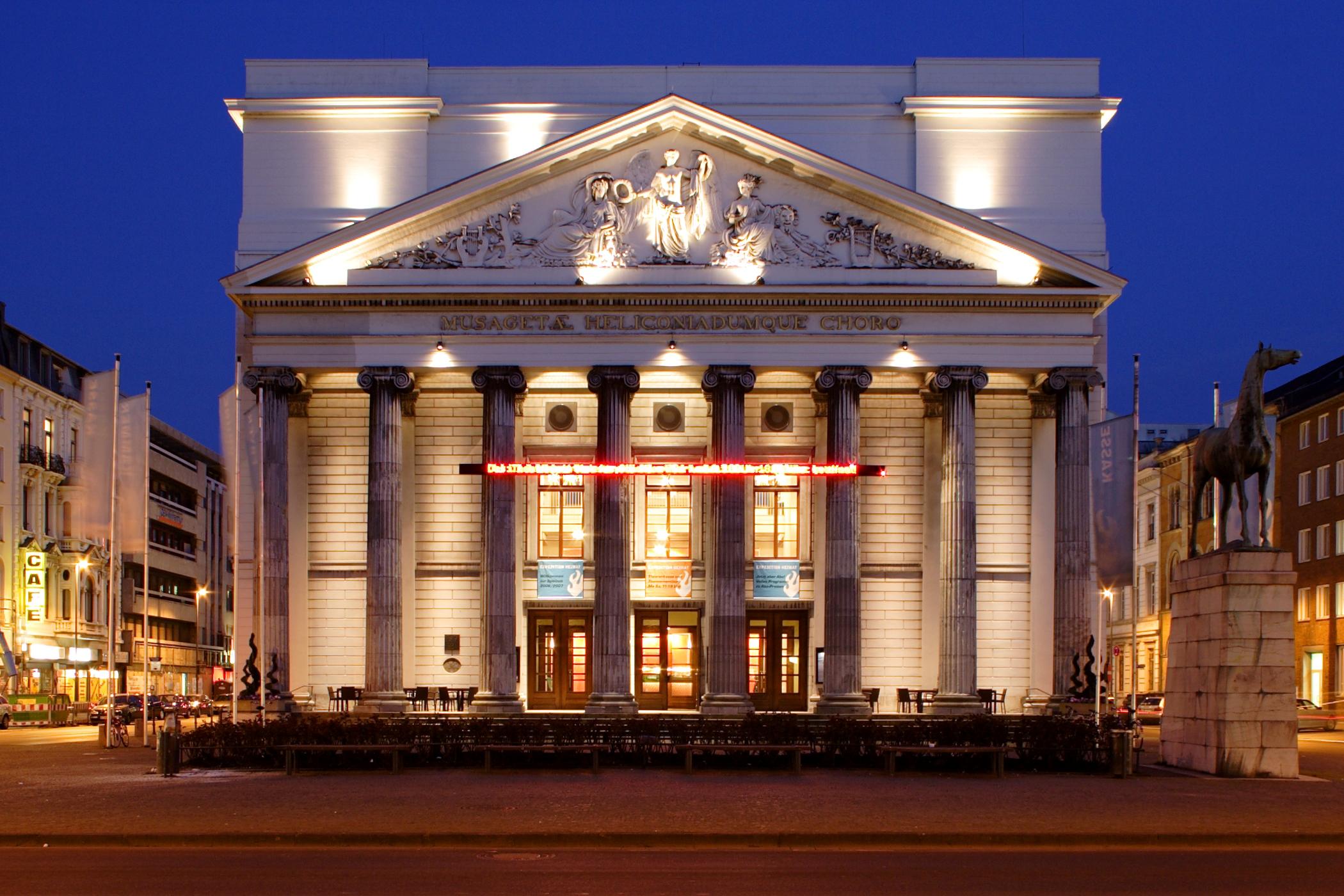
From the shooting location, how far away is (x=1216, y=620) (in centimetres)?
3369

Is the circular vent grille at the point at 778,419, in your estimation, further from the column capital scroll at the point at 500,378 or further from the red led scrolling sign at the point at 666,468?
the column capital scroll at the point at 500,378

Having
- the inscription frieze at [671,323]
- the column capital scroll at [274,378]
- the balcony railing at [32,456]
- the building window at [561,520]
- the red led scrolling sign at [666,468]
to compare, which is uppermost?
the inscription frieze at [671,323]

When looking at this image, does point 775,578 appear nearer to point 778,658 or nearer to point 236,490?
point 778,658

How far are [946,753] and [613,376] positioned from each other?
18.5 m

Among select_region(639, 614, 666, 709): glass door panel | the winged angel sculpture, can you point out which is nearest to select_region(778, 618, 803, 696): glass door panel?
select_region(639, 614, 666, 709): glass door panel

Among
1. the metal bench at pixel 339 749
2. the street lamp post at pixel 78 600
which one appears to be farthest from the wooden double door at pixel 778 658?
the street lamp post at pixel 78 600

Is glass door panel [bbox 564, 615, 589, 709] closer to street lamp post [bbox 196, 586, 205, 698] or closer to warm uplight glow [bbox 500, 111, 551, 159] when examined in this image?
warm uplight glow [bbox 500, 111, 551, 159]

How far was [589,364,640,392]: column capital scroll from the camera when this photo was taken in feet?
161

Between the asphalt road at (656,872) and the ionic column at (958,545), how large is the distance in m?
25.4

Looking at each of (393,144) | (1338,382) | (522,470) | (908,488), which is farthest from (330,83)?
(1338,382)

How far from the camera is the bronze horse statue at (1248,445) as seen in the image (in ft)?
113

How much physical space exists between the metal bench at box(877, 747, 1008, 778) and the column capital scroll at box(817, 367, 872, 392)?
52.9 feet

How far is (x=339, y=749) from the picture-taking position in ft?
112

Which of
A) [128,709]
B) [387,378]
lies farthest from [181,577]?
[387,378]
